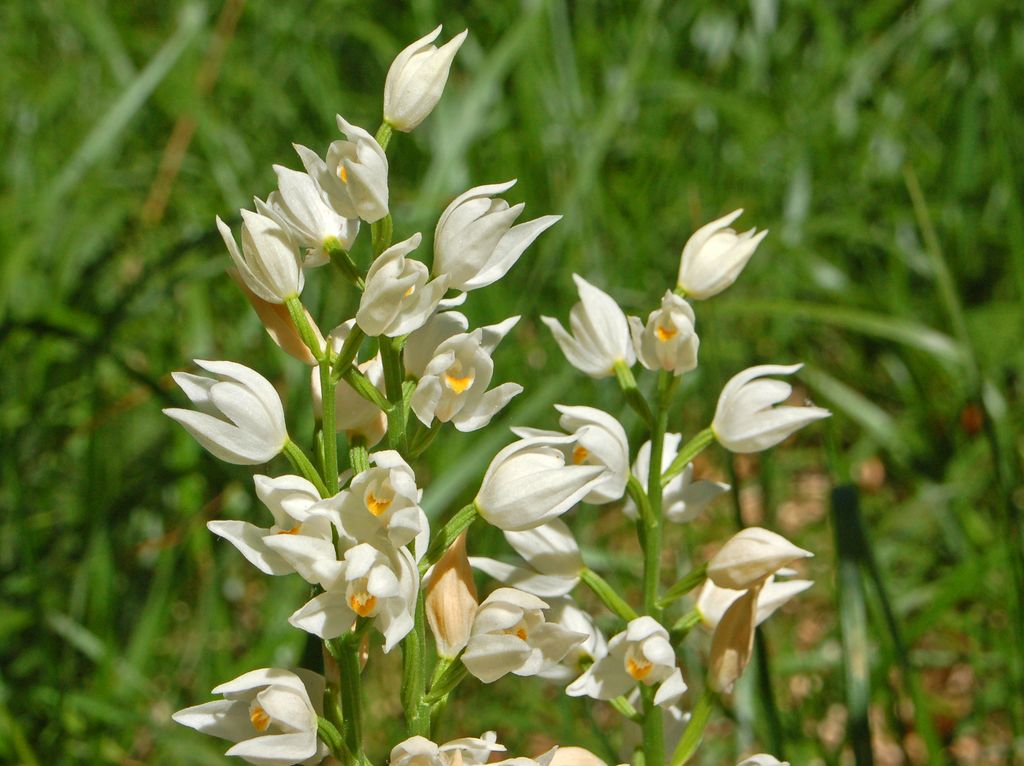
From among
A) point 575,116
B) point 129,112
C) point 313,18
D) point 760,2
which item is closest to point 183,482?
point 129,112

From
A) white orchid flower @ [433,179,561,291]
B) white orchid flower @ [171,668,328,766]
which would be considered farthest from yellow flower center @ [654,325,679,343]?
white orchid flower @ [171,668,328,766]

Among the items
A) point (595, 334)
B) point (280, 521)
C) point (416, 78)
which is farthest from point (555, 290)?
point (280, 521)

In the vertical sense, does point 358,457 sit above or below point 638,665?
above

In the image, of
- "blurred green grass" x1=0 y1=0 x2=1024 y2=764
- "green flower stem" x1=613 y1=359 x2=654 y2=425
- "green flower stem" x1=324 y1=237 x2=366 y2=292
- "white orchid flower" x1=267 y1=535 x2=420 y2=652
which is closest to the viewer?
"white orchid flower" x1=267 y1=535 x2=420 y2=652

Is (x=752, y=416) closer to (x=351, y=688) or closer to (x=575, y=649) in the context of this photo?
(x=575, y=649)

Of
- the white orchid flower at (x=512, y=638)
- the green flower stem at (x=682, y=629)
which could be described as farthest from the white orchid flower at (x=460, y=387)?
the green flower stem at (x=682, y=629)

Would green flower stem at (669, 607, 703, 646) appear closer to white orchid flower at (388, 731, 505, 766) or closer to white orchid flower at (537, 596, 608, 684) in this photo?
white orchid flower at (537, 596, 608, 684)

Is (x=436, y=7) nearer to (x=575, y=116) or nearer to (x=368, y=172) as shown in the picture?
(x=575, y=116)

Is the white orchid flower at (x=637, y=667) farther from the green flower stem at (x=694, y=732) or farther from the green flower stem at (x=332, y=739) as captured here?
the green flower stem at (x=332, y=739)
